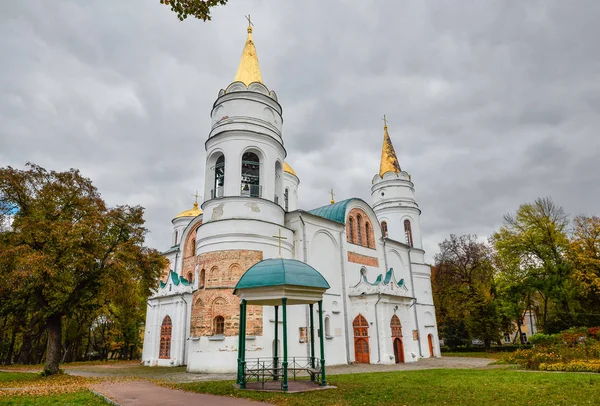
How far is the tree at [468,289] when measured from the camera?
33188 millimetres

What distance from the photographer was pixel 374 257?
27.0 metres

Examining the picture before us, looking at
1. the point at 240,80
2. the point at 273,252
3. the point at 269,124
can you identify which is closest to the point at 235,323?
the point at 273,252

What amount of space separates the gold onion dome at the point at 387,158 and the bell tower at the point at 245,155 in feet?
45.0

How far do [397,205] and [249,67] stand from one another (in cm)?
1639

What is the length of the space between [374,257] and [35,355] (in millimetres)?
31685

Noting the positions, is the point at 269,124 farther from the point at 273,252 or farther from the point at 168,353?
the point at 168,353

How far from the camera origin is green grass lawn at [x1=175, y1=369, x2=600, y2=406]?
8609mm

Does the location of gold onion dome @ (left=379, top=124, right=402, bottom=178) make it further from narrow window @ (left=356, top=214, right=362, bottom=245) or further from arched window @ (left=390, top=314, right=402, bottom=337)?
arched window @ (left=390, top=314, right=402, bottom=337)

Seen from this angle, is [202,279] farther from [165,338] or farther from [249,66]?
[249,66]

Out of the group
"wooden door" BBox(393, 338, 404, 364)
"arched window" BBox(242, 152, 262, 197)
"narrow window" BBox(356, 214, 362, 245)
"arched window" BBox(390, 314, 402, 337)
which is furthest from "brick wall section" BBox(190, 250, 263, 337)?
"wooden door" BBox(393, 338, 404, 364)

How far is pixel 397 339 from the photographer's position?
24.2 meters

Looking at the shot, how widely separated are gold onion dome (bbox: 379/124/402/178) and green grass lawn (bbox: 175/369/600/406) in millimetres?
22737

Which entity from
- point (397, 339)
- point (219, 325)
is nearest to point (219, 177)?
point (219, 325)

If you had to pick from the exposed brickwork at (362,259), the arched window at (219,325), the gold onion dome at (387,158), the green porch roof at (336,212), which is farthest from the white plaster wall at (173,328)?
the gold onion dome at (387,158)
